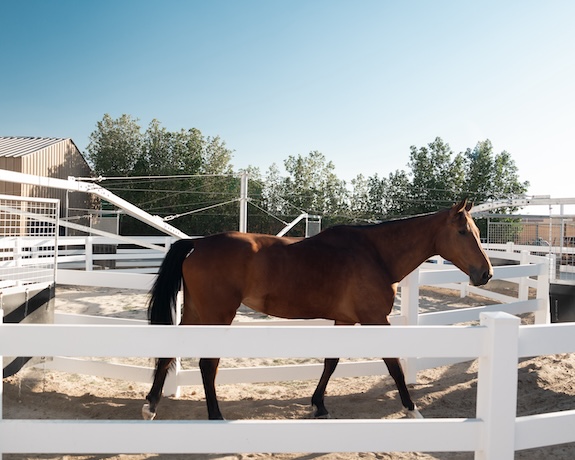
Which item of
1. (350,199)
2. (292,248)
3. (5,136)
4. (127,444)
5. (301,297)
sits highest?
(5,136)

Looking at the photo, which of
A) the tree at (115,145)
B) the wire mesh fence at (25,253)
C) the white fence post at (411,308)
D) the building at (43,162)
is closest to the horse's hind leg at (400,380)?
the white fence post at (411,308)

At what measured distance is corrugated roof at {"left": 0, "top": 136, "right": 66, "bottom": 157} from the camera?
1944 centimetres

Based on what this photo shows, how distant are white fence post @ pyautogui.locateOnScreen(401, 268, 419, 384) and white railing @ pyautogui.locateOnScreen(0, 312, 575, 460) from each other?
2.32 meters

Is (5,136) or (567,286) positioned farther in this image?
(5,136)

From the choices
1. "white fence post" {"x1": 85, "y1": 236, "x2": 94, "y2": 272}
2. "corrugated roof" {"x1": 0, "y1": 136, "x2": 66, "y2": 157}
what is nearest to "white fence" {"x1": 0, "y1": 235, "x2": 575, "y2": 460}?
"white fence post" {"x1": 85, "y1": 236, "x2": 94, "y2": 272}

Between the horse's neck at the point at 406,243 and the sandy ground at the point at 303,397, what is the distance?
1230 mm

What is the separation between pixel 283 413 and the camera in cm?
369

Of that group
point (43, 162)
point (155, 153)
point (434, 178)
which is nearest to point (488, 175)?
point (434, 178)

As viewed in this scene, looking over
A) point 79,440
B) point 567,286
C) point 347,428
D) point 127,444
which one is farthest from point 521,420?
point 567,286

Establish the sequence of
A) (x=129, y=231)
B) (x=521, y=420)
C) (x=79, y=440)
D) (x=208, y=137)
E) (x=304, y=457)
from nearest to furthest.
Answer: (x=79, y=440) → (x=521, y=420) → (x=304, y=457) → (x=129, y=231) → (x=208, y=137)

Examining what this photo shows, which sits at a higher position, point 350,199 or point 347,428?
point 350,199

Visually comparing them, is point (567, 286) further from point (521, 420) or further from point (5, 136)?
point (5, 136)

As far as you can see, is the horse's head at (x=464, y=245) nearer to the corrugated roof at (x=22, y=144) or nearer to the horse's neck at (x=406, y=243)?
the horse's neck at (x=406, y=243)

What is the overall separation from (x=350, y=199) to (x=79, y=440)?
29.0m
